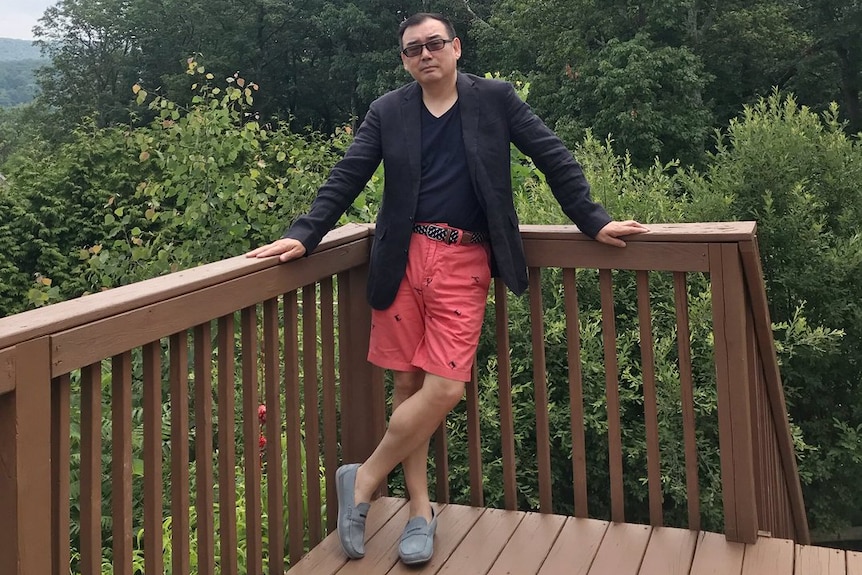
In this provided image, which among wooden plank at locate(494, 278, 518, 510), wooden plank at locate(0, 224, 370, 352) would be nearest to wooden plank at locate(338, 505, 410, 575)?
wooden plank at locate(494, 278, 518, 510)

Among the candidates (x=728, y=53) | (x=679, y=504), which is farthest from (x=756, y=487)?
(x=728, y=53)

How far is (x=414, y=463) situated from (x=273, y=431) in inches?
17.8

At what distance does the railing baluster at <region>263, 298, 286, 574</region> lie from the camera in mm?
2125

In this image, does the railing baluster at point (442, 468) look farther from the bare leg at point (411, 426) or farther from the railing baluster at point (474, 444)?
the bare leg at point (411, 426)

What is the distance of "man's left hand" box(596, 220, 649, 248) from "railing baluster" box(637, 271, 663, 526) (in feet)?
0.38

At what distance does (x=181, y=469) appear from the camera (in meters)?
1.76

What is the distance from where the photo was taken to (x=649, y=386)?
2.27 m

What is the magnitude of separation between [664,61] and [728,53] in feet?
10.4

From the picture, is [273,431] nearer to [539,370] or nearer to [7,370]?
[539,370]

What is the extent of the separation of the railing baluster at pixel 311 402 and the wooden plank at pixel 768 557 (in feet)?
3.89

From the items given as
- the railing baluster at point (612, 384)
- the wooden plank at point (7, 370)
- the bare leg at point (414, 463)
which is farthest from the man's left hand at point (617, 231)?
the wooden plank at point (7, 370)

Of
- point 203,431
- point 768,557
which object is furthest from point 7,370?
point 768,557

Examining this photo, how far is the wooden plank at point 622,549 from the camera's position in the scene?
211 cm

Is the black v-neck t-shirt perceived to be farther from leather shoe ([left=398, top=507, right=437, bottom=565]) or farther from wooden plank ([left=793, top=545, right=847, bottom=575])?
wooden plank ([left=793, top=545, right=847, bottom=575])
